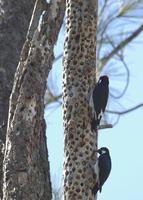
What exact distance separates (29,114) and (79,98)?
0.28 metres

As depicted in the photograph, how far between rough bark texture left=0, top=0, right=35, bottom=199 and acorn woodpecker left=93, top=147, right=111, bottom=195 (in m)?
0.84

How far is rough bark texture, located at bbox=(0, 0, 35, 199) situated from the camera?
437 centimetres

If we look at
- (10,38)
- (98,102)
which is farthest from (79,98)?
(10,38)

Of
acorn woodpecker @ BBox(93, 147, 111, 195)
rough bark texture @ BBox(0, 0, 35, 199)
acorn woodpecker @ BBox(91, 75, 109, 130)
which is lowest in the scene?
acorn woodpecker @ BBox(93, 147, 111, 195)

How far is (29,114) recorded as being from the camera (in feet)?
10.6

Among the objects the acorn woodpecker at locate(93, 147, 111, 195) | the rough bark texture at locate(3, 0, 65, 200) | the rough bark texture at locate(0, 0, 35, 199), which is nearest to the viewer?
the rough bark texture at locate(3, 0, 65, 200)

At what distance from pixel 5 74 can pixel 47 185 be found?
106 cm

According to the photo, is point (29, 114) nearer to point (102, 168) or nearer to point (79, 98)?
point (79, 98)

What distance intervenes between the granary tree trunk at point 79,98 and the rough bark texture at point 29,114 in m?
0.12

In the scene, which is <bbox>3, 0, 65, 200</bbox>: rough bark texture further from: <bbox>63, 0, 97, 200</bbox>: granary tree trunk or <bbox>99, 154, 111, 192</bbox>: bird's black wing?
<bbox>99, 154, 111, 192</bbox>: bird's black wing

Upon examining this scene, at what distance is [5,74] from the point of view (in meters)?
4.47

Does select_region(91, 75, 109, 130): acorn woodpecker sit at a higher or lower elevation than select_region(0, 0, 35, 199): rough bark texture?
lower

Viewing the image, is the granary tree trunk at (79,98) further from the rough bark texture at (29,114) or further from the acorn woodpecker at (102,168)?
the rough bark texture at (29,114)

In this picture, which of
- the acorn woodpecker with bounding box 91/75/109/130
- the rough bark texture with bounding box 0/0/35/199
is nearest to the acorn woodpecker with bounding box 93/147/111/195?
the acorn woodpecker with bounding box 91/75/109/130
